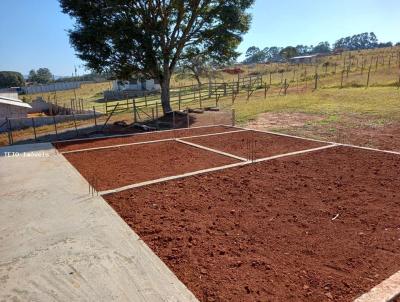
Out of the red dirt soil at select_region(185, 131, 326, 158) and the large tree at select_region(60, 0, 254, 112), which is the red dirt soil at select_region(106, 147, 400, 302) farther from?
the large tree at select_region(60, 0, 254, 112)

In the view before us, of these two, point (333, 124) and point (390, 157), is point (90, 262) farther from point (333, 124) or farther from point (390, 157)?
point (333, 124)

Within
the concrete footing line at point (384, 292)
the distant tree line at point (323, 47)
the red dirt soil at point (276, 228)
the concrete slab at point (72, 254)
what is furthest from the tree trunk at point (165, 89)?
the distant tree line at point (323, 47)

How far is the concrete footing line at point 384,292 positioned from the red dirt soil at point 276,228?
0.08 meters

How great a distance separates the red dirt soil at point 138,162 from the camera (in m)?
7.07

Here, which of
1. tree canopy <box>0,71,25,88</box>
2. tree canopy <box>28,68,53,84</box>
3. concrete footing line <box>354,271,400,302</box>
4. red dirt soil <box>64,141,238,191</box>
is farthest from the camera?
tree canopy <box>28,68,53,84</box>

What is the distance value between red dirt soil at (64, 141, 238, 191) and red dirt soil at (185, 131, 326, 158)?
0.73 meters

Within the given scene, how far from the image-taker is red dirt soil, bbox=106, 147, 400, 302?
3.49m

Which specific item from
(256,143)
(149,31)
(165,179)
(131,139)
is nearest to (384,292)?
(165,179)

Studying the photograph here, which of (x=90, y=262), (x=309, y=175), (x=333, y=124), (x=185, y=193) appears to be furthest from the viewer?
(x=333, y=124)

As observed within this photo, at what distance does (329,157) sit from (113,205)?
523cm

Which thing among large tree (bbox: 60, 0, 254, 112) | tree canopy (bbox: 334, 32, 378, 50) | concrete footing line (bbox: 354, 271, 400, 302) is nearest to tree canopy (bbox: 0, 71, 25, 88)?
large tree (bbox: 60, 0, 254, 112)

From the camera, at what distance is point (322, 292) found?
10.9 ft

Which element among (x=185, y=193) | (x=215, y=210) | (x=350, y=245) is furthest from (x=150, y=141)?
(x=350, y=245)

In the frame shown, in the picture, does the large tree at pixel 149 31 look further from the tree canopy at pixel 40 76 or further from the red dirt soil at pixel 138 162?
the tree canopy at pixel 40 76
